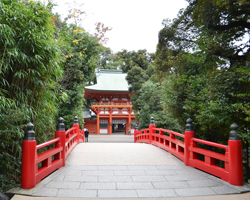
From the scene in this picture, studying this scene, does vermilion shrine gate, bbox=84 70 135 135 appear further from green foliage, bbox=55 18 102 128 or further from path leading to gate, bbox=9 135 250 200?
path leading to gate, bbox=9 135 250 200

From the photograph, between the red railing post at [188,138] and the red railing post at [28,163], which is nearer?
the red railing post at [28,163]

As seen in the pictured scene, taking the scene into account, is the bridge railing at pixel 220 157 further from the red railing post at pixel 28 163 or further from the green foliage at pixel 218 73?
the red railing post at pixel 28 163

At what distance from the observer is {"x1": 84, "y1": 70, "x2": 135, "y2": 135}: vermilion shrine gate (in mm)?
21188

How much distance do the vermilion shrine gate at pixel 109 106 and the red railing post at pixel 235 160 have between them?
689 inches

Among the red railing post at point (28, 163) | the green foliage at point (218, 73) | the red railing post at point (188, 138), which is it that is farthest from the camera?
the red railing post at point (188, 138)

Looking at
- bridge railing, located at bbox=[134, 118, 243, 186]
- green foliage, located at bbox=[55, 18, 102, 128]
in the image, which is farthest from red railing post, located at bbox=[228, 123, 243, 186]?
green foliage, located at bbox=[55, 18, 102, 128]

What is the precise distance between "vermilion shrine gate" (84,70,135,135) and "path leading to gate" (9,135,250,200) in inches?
639

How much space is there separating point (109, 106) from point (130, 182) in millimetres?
17894

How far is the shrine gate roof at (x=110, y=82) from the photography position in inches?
817

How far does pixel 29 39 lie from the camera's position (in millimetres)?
3389

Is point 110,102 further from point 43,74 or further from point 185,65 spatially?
point 43,74

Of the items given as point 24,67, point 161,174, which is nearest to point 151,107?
point 161,174

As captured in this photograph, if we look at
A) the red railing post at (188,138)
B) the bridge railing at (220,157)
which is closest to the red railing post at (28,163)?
the bridge railing at (220,157)

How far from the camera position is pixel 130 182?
347 centimetres
